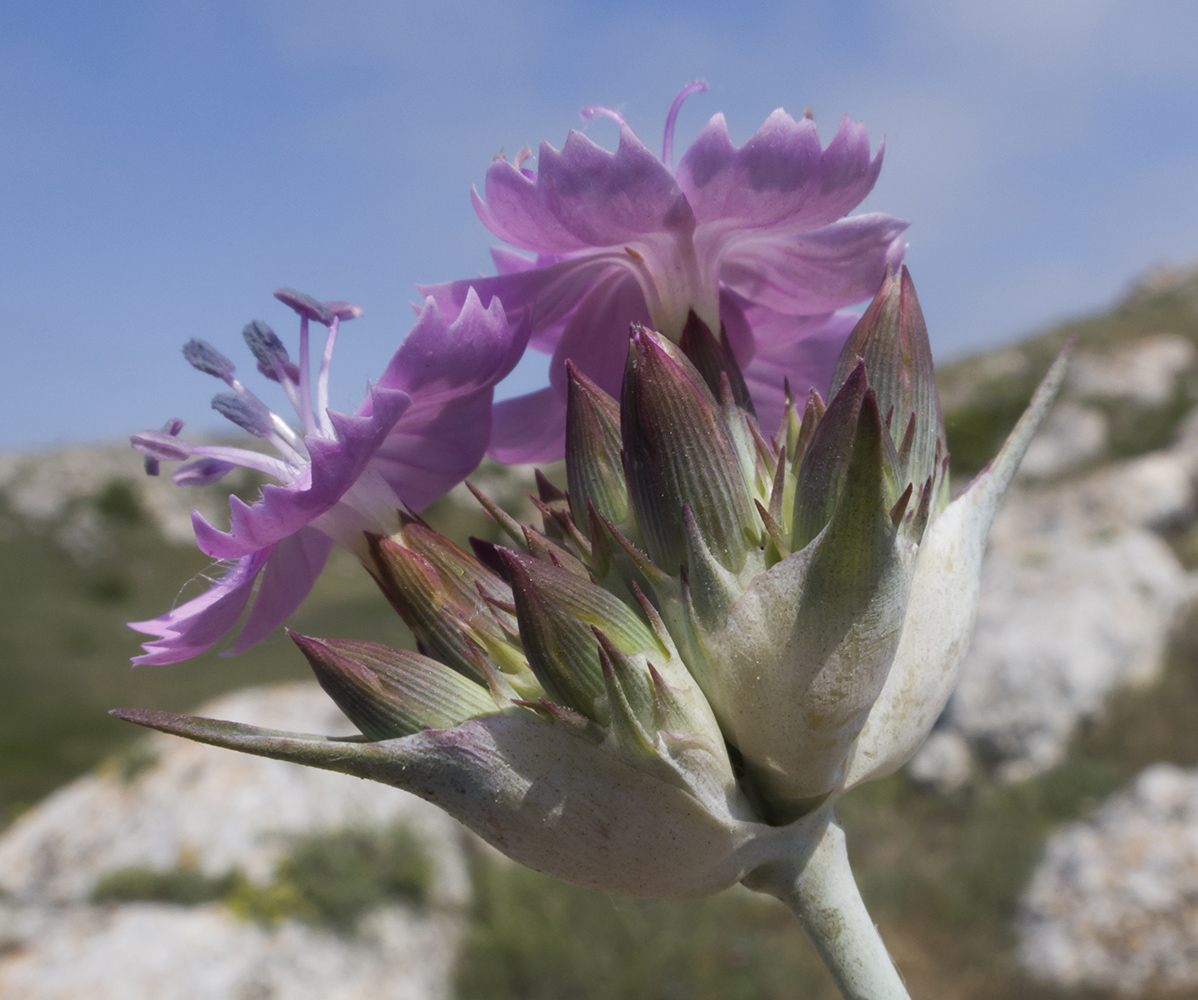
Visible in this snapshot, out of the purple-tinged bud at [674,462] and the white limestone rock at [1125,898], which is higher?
the purple-tinged bud at [674,462]

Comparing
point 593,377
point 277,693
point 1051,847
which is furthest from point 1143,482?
point 593,377

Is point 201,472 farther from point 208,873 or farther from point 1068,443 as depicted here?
point 1068,443

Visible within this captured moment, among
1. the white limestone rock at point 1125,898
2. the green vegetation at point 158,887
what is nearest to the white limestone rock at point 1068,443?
the white limestone rock at point 1125,898

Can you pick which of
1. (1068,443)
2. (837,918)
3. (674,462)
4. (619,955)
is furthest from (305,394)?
(1068,443)

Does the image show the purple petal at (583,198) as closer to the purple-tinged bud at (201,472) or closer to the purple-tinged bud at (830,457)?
the purple-tinged bud at (830,457)

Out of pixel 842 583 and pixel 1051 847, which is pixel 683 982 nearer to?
pixel 1051 847

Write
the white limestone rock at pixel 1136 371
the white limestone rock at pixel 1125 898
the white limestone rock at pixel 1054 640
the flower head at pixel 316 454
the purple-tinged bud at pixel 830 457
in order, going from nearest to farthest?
the purple-tinged bud at pixel 830 457
the flower head at pixel 316 454
the white limestone rock at pixel 1125 898
the white limestone rock at pixel 1054 640
the white limestone rock at pixel 1136 371
